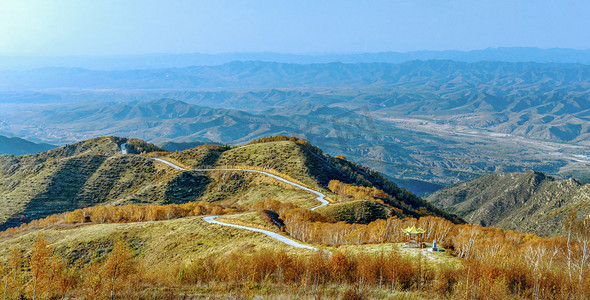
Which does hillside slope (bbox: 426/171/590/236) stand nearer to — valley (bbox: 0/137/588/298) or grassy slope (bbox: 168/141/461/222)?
grassy slope (bbox: 168/141/461/222)

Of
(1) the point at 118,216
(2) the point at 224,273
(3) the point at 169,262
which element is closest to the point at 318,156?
(1) the point at 118,216

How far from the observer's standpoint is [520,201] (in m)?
131

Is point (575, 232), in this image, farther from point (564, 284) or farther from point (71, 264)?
point (71, 264)

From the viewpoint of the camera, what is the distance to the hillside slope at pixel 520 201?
9687cm

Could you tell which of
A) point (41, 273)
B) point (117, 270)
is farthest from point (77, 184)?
point (117, 270)

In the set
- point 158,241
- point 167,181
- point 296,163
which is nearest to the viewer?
point 158,241

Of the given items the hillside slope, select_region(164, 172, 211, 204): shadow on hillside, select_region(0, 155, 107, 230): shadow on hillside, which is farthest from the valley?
the hillside slope

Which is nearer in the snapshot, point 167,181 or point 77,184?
point 167,181

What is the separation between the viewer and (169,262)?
3934 cm

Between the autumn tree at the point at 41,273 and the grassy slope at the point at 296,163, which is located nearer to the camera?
the autumn tree at the point at 41,273

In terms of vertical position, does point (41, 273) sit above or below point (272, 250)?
above

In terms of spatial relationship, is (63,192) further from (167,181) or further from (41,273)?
(41,273)

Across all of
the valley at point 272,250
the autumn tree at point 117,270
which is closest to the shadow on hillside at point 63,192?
the valley at point 272,250

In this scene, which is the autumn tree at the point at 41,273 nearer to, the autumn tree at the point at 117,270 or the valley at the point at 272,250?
the valley at the point at 272,250
